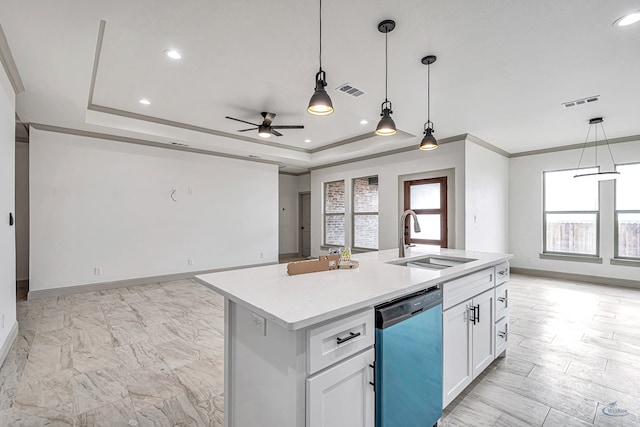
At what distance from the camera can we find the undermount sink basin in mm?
2619

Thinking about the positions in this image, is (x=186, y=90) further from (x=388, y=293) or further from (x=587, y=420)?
(x=587, y=420)

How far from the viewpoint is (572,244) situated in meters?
6.17

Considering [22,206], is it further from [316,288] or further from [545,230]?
[545,230]

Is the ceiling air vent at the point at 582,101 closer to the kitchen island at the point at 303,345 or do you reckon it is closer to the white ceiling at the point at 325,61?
the white ceiling at the point at 325,61

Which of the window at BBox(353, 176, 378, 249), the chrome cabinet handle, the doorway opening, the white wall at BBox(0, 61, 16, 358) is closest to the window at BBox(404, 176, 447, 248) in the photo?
the window at BBox(353, 176, 378, 249)

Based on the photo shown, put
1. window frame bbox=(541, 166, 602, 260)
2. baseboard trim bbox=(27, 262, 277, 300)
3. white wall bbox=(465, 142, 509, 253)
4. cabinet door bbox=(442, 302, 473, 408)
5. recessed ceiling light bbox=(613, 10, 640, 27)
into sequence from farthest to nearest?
window frame bbox=(541, 166, 602, 260) < white wall bbox=(465, 142, 509, 253) < baseboard trim bbox=(27, 262, 277, 300) < recessed ceiling light bbox=(613, 10, 640, 27) < cabinet door bbox=(442, 302, 473, 408)

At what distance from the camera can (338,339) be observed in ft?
4.04

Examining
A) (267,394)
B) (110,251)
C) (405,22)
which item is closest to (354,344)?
(267,394)

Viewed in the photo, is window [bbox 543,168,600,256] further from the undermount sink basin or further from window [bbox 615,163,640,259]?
the undermount sink basin

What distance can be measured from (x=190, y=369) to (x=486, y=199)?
19.5 feet

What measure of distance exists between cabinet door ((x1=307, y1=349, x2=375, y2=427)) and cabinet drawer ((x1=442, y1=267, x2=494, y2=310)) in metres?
0.75

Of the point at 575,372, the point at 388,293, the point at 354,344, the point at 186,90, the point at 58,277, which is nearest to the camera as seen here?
the point at 354,344

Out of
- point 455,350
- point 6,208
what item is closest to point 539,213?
point 455,350

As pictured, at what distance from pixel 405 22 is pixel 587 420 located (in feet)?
9.90
